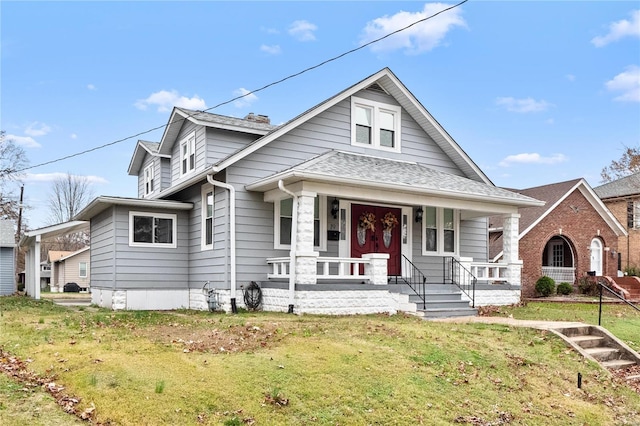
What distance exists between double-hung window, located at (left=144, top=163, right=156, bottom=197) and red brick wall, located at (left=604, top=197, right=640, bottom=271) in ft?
84.9

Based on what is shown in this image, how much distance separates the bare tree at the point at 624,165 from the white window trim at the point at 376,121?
18968 mm

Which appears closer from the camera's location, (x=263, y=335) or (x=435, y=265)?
(x=263, y=335)

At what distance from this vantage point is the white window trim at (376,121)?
17.3 m

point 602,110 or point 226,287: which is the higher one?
point 602,110

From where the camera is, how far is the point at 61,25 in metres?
18.2

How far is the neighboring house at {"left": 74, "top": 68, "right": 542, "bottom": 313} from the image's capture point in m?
14.3

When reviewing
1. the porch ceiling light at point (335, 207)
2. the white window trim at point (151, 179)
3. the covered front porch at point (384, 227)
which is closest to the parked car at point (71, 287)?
the white window trim at point (151, 179)

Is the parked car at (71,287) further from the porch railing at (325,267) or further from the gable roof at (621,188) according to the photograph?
the gable roof at (621,188)

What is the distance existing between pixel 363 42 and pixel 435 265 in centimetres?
812

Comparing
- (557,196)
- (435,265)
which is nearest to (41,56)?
(435,265)

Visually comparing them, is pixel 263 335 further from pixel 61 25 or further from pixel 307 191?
pixel 61 25

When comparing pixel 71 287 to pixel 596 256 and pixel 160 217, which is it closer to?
pixel 160 217

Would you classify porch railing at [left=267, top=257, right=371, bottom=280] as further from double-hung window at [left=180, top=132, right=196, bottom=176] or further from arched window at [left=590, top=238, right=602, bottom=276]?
arched window at [left=590, top=238, right=602, bottom=276]

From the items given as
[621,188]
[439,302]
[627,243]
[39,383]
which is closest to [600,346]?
[439,302]
